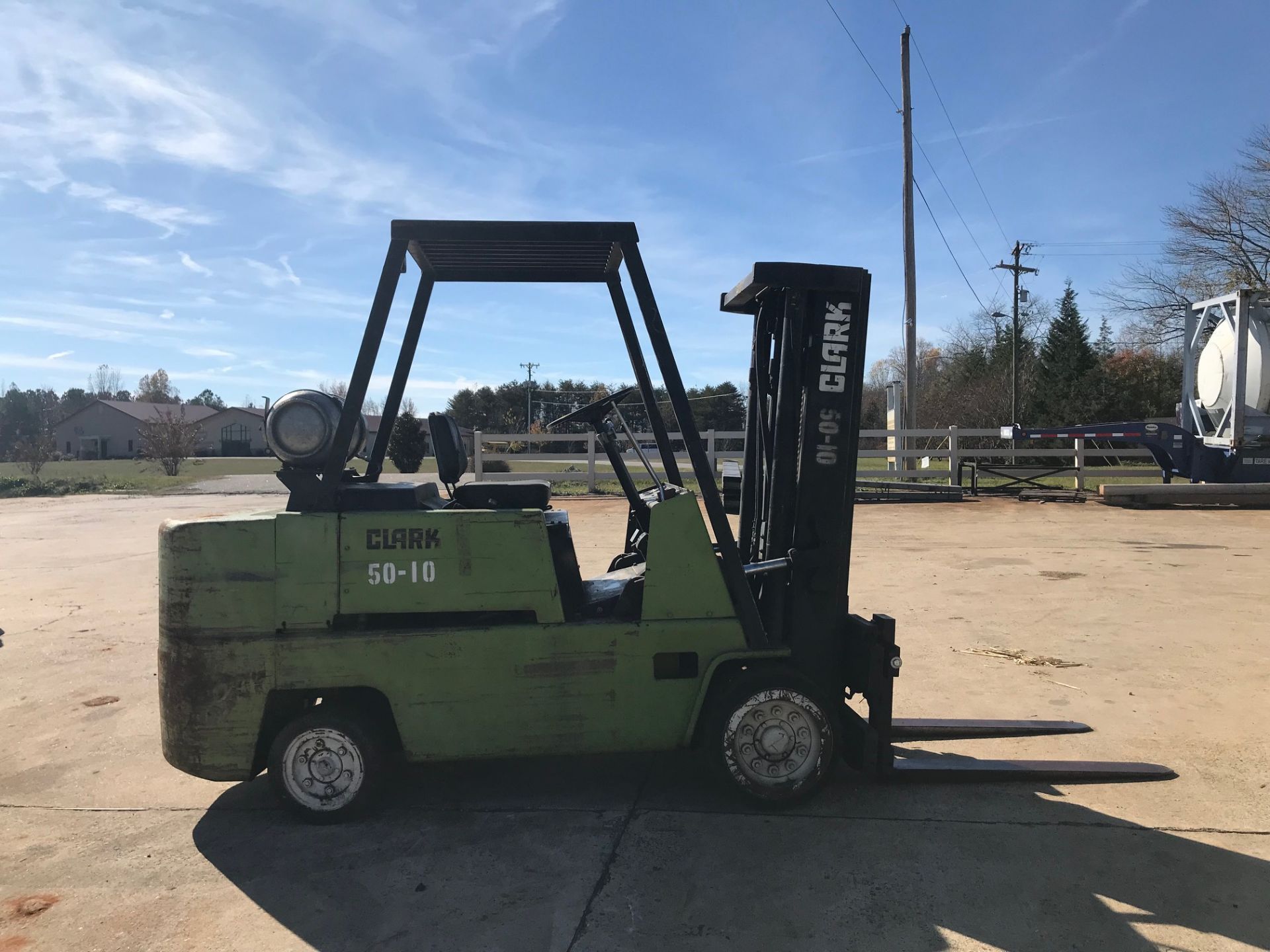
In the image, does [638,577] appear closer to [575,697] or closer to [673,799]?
[575,697]

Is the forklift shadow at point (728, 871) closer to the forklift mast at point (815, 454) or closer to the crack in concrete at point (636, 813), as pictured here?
the crack in concrete at point (636, 813)

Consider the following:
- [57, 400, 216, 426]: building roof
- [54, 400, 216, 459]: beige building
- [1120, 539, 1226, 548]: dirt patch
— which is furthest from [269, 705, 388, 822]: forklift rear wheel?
[54, 400, 216, 459]: beige building

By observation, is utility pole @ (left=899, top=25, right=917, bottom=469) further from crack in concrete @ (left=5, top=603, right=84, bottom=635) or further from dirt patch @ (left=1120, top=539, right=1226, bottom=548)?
crack in concrete @ (left=5, top=603, right=84, bottom=635)

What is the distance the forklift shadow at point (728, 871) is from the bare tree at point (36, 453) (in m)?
29.8

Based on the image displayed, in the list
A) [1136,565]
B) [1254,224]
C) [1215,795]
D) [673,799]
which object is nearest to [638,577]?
[673,799]

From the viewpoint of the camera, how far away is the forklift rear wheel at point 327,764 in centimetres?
375

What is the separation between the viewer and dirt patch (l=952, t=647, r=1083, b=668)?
6.13m

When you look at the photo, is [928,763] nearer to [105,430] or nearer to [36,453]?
[36,453]

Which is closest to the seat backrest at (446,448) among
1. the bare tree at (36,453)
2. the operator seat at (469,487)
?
the operator seat at (469,487)

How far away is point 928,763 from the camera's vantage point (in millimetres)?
4223

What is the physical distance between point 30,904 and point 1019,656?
19.7 feet

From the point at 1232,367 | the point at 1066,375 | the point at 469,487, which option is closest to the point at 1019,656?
the point at 469,487

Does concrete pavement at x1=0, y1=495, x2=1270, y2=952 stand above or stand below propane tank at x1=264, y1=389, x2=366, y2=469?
below

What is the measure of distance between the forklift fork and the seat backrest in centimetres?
210
